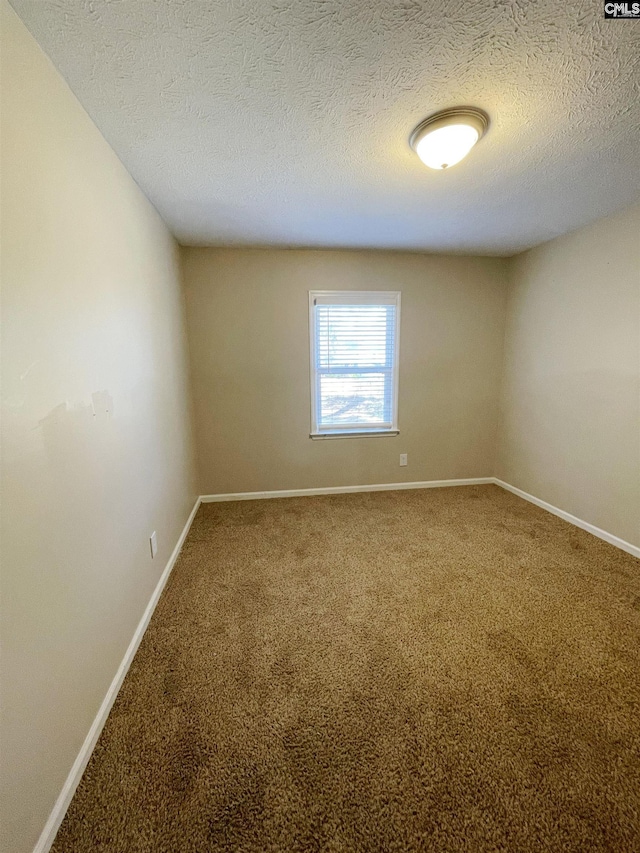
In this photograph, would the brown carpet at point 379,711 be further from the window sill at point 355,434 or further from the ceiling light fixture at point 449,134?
the ceiling light fixture at point 449,134

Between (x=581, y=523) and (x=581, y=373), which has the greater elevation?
(x=581, y=373)

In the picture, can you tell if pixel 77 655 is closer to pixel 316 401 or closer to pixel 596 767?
pixel 596 767

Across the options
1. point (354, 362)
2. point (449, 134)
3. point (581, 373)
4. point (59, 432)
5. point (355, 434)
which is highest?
point (449, 134)

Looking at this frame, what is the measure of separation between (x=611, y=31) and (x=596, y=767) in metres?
2.42

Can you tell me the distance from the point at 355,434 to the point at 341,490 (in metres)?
0.63

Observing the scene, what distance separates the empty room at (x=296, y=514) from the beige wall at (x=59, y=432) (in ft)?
0.04

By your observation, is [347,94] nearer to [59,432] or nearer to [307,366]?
[59,432]

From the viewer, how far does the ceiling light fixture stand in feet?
4.25

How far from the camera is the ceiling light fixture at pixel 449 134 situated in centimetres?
130

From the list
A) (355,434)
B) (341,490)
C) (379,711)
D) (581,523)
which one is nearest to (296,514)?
(341,490)

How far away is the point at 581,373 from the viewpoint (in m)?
2.50

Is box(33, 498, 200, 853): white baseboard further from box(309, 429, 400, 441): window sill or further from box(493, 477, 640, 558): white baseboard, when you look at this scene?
box(493, 477, 640, 558): white baseboard

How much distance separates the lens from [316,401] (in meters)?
3.16

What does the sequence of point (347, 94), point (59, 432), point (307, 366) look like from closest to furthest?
point (59, 432) < point (347, 94) < point (307, 366)
